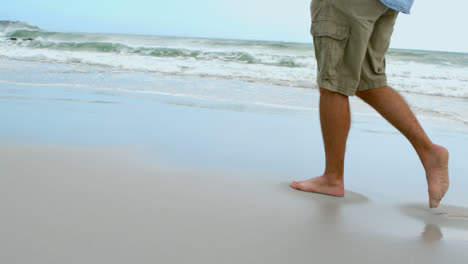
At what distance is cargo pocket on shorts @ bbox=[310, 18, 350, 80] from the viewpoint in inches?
66.1

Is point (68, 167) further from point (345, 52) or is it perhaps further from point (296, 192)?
point (345, 52)

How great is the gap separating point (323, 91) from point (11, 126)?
6.46ft

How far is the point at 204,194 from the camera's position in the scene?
172 centimetres

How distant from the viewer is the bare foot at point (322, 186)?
6.07 ft

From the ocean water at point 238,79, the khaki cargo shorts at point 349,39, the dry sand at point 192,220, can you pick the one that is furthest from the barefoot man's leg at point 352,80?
the ocean water at point 238,79

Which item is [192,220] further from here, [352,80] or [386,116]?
[386,116]

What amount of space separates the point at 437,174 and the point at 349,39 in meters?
0.66

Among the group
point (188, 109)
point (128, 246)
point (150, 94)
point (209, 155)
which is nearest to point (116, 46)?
point (150, 94)

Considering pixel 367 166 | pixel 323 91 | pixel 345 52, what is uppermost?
pixel 345 52

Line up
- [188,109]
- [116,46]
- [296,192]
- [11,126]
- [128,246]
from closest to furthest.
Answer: [128,246], [296,192], [11,126], [188,109], [116,46]

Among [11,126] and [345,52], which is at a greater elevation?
[345,52]

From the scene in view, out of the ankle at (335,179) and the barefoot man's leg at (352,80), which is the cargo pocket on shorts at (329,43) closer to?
the barefoot man's leg at (352,80)

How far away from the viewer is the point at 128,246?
1.20m

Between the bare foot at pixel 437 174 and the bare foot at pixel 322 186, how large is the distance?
0.35 metres
